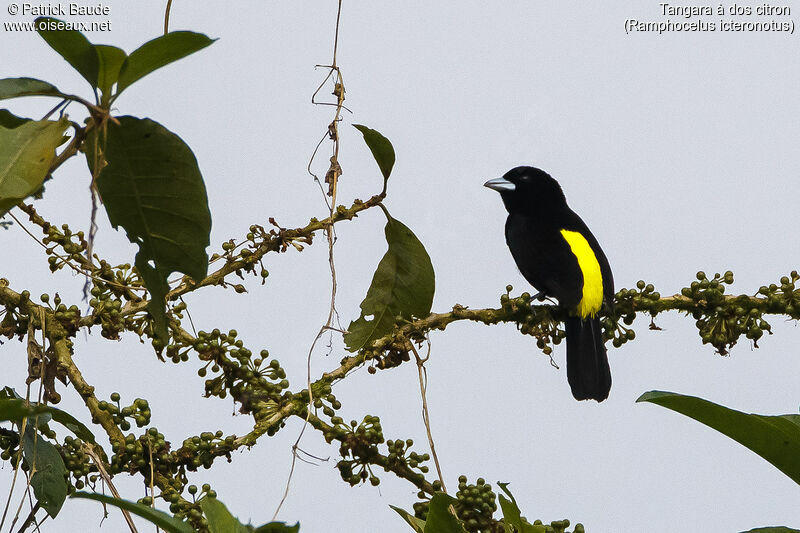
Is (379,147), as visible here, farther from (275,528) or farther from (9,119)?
(275,528)

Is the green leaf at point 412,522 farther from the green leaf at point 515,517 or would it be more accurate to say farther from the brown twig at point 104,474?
the brown twig at point 104,474

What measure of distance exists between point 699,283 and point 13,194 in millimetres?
1893

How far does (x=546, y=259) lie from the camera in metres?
4.04

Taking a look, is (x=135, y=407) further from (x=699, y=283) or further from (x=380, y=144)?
(x=699, y=283)

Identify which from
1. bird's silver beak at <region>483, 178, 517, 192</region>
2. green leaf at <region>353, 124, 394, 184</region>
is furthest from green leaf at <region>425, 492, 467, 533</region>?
bird's silver beak at <region>483, 178, 517, 192</region>

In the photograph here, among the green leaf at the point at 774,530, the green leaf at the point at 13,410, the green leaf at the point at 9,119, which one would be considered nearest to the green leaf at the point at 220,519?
the green leaf at the point at 13,410

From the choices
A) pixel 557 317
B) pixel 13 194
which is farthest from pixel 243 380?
pixel 557 317

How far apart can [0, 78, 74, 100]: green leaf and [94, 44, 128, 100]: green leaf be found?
65mm

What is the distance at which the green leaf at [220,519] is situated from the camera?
147 cm

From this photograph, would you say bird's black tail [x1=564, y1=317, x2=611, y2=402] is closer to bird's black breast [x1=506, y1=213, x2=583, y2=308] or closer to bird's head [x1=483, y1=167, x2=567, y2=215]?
bird's black breast [x1=506, y1=213, x2=583, y2=308]

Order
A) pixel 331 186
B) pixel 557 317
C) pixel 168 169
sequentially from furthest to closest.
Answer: pixel 557 317 → pixel 331 186 → pixel 168 169

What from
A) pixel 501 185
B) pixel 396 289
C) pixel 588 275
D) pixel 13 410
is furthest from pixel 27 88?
pixel 501 185

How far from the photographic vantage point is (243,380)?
2.27 metres

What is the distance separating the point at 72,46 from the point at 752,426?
1379 mm
